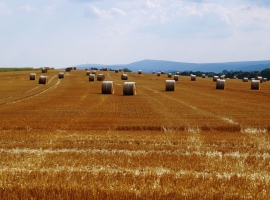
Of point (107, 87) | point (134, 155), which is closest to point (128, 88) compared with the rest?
point (107, 87)

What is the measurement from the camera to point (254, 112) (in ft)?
76.7

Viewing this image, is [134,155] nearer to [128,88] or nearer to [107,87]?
[128,88]

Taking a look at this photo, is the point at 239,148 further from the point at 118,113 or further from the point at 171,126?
A: the point at 118,113

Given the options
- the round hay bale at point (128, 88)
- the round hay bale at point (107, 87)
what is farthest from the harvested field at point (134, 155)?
the round hay bale at point (107, 87)

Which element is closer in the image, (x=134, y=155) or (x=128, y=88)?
(x=134, y=155)

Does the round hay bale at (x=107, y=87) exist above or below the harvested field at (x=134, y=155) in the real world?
above

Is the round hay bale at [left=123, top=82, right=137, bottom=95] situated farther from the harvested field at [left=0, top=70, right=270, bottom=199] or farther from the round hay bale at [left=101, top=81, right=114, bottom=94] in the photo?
the harvested field at [left=0, top=70, right=270, bottom=199]

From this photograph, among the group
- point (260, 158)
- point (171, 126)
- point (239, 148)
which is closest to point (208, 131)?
point (171, 126)

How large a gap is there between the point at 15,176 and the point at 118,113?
12.6 m

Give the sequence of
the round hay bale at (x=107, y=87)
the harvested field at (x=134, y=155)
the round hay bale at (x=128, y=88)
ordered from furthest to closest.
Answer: the round hay bale at (x=107, y=87) → the round hay bale at (x=128, y=88) → the harvested field at (x=134, y=155)

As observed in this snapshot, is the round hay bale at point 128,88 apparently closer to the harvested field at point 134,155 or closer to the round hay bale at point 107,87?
the round hay bale at point 107,87

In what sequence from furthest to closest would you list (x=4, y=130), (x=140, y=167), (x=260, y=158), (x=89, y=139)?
(x=4, y=130) → (x=89, y=139) → (x=260, y=158) → (x=140, y=167)

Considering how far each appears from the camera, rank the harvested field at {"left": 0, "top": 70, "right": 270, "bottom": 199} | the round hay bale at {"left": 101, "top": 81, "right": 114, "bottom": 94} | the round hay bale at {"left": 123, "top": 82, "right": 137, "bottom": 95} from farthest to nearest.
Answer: the round hay bale at {"left": 101, "top": 81, "right": 114, "bottom": 94}, the round hay bale at {"left": 123, "top": 82, "right": 137, "bottom": 95}, the harvested field at {"left": 0, "top": 70, "right": 270, "bottom": 199}

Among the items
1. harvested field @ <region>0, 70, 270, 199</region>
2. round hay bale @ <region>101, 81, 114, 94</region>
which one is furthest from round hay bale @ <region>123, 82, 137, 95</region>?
harvested field @ <region>0, 70, 270, 199</region>
